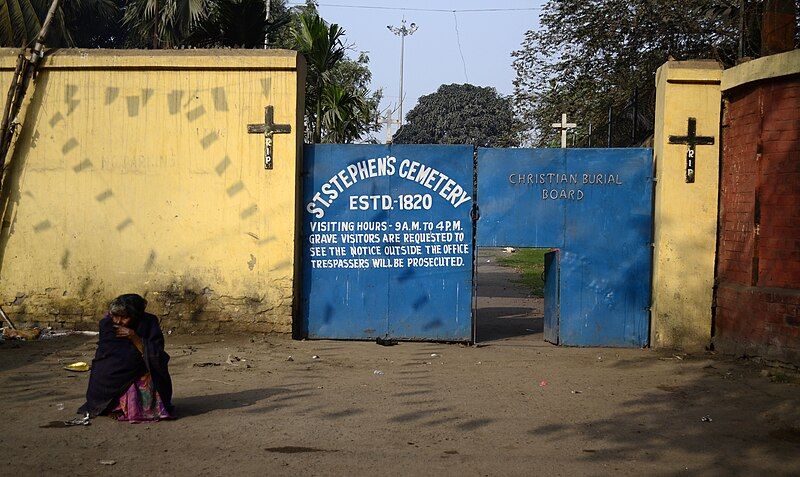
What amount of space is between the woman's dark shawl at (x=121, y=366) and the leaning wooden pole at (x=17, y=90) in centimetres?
486

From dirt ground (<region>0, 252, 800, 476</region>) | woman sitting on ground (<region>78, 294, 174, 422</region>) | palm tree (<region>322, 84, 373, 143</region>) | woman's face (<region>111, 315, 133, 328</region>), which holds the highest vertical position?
palm tree (<region>322, 84, 373, 143</region>)

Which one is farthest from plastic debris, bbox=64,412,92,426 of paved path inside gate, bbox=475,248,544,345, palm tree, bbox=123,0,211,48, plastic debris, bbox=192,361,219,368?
palm tree, bbox=123,0,211,48

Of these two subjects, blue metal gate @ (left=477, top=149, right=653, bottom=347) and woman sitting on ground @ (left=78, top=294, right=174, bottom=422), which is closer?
woman sitting on ground @ (left=78, top=294, right=174, bottom=422)

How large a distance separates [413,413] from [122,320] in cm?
248

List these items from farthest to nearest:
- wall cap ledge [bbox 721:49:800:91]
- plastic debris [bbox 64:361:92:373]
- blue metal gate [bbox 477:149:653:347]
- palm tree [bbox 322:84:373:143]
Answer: palm tree [bbox 322:84:373:143], blue metal gate [bbox 477:149:653:347], wall cap ledge [bbox 721:49:800:91], plastic debris [bbox 64:361:92:373]

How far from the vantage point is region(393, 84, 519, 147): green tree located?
63812mm

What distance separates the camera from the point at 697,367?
30.2 ft

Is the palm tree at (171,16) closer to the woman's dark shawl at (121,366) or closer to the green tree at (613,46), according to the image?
the green tree at (613,46)

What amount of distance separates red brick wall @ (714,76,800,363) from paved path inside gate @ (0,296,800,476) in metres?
0.43

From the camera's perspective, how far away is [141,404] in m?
6.60

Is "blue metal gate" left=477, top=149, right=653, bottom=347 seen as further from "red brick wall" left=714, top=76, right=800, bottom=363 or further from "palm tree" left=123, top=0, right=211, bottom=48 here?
"palm tree" left=123, top=0, right=211, bottom=48

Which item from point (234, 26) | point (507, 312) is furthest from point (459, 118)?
point (234, 26)

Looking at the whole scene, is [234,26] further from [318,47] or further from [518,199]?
[518,199]

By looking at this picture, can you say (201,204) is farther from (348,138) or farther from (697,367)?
(348,138)
